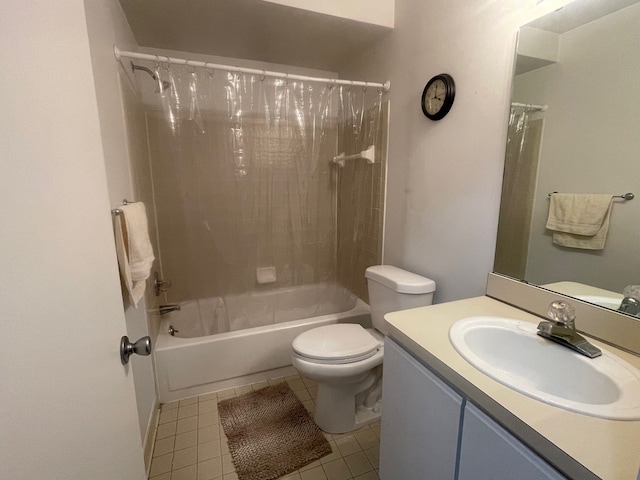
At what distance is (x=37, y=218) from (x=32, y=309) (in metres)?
0.13

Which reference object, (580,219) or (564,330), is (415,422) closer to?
(564,330)

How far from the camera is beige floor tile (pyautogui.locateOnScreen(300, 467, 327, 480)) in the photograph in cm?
134

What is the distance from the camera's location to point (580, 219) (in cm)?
99

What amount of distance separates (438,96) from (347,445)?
72.8 inches

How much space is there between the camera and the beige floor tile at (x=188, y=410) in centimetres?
171

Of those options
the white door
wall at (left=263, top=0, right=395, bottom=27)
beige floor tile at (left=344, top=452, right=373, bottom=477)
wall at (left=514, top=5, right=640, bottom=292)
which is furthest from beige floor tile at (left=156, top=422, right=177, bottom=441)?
wall at (left=263, top=0, right=395, bottom=27)

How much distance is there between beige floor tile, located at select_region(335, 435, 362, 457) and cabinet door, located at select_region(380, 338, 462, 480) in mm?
349

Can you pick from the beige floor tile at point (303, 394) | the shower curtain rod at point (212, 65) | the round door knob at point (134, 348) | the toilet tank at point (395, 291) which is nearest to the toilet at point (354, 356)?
the toilet tank at point (395, 291)

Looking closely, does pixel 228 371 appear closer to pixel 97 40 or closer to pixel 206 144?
pixel 206 144

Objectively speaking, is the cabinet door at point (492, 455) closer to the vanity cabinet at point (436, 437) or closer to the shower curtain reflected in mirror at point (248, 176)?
the vanity cabinet at point (436, 437)

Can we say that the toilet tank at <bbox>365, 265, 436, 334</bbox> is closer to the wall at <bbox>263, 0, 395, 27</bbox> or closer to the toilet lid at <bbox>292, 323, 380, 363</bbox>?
the toilet lid at <bbox>292, 323, 380, 363</bbox>

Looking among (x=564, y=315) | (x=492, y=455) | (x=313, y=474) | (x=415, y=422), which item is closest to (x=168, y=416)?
(x=313, y=474)

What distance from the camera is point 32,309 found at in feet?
1.35

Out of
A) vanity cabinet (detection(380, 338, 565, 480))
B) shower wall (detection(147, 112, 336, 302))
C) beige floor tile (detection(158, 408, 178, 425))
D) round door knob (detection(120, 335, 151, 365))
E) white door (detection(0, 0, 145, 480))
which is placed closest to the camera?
white door (detection(0, 0, 145, 480))
